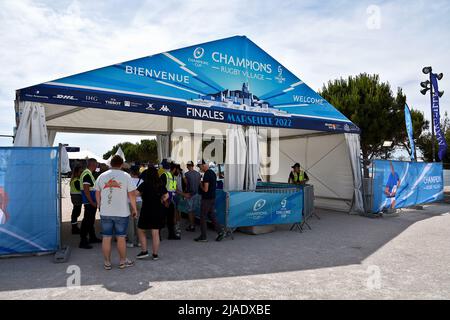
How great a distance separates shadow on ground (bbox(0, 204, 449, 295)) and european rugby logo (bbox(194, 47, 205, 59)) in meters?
4.27

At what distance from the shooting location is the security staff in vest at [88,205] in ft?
19.5

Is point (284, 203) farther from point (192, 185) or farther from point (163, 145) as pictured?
point (163, 145)

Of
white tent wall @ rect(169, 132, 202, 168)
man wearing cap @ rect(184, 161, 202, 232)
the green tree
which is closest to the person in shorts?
man wearing cap @ rect(184, 161, 202, 232)

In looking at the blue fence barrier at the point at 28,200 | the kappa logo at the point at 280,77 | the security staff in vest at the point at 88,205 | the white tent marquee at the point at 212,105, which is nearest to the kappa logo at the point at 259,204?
the white tent marquee at the point at 212,105

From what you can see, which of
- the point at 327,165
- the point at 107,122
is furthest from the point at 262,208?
the point at 107,122

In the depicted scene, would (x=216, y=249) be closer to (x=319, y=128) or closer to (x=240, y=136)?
(x=240, y=136)

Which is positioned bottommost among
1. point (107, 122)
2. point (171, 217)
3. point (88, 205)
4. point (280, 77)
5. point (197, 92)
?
point (171, 217)

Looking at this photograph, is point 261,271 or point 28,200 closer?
point 261,271

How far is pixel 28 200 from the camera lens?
5379mm

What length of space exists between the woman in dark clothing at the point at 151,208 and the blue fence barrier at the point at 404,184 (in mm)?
7451

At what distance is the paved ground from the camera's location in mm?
3910

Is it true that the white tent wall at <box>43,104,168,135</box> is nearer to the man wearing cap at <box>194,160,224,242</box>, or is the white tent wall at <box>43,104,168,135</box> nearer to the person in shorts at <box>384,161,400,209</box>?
the man wearing cap at <box>194,160,224,242</box>

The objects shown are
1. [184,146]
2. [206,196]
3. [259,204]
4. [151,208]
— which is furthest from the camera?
[184,146]

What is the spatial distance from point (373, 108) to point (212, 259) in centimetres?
2022
